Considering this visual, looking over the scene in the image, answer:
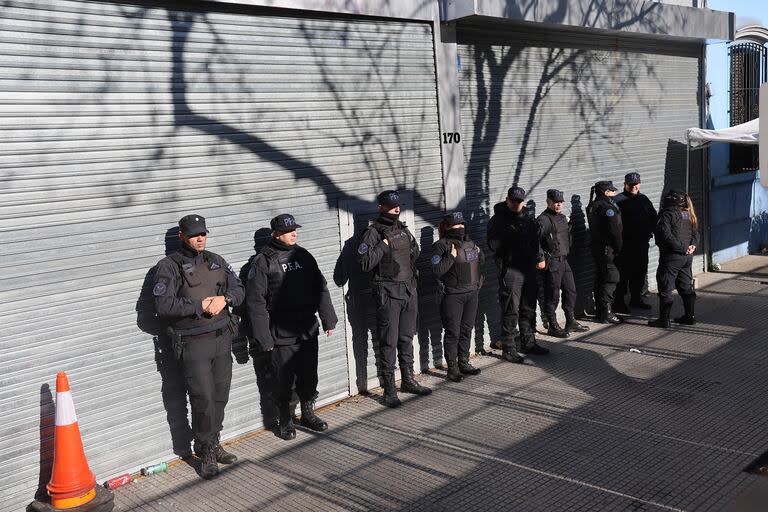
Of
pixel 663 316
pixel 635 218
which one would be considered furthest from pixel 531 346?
pixel 635 218

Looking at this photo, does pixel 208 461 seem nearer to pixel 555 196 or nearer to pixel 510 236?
pixel 510 236

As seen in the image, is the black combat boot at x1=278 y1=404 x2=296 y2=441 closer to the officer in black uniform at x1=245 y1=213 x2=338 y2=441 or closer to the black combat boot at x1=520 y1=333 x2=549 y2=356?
the officer in black uniform at x1=245 y1=213 x2=338 y2=441

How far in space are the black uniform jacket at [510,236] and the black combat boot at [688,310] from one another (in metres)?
2.51

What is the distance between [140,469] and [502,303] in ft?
14.3

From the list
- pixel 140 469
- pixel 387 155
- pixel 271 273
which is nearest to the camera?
pixel 140 469

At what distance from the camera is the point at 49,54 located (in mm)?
5398

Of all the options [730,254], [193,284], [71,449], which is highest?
[193,284]

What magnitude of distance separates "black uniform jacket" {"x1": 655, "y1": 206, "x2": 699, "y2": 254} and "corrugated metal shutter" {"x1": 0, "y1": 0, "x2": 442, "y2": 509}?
13.7ft

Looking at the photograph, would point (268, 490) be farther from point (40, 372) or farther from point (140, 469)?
point (40, 372)

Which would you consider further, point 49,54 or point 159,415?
point 159,415

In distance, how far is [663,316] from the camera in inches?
380

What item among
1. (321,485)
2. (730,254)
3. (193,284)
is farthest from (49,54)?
(730,254)

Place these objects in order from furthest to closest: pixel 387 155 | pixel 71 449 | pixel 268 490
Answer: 1. pixel 387 155
2. pixel 268 490
3. pixel 71 449

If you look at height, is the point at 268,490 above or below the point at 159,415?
below
